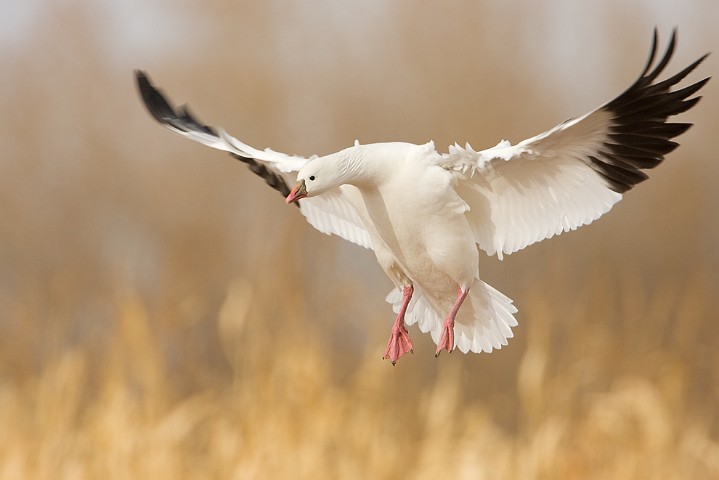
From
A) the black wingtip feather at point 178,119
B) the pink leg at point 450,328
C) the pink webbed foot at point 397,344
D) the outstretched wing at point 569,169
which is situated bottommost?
the pink webbed foot at point 397,344

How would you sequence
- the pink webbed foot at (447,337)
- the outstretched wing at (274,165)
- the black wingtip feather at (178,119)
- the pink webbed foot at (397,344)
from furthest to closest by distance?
1. the black wingtip feather at (178,119)
2. the outstretched wing at (274,165)
3. the pink webbed foot at (447,337)
4. the pink webbed foot at (397,344)

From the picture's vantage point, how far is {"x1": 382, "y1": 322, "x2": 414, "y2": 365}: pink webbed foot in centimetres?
59

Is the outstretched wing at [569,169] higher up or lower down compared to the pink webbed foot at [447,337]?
higher up

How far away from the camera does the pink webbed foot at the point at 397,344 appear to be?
0.59m

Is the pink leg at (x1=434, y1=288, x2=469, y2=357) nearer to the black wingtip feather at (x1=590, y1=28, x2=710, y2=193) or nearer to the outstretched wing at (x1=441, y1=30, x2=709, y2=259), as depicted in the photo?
the outstretched wing at (x1=441, y1=30, x2=709, y2=259)

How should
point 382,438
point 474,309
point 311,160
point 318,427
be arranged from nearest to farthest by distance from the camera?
1. point 311,160
2. point 474,309
3. point 318,427
4. point 382,438

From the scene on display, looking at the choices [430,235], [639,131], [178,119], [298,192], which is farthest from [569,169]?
[178,119]

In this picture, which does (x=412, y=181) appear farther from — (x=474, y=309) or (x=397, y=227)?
(x=474, y=309)

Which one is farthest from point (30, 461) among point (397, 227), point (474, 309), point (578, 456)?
point (397, 227)

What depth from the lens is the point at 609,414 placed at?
2.34 metres

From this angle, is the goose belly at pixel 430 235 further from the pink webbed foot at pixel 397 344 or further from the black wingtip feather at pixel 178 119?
the black wingtip feather at pixel 178 119

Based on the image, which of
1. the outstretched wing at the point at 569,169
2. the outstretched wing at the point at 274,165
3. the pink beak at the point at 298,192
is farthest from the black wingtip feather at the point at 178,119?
the pink beak at the point at 298,192

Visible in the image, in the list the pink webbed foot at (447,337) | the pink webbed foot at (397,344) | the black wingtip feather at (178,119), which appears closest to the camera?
the pink webbed foot at (397,344)

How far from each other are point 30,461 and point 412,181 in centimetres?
190
